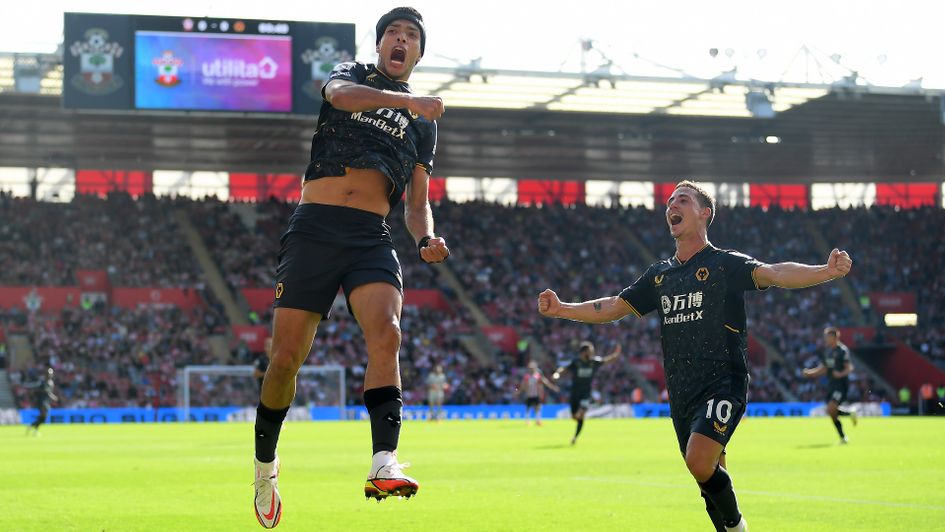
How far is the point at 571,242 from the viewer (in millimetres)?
56688

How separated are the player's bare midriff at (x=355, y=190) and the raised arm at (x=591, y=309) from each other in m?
1.62

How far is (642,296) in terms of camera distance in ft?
28.3

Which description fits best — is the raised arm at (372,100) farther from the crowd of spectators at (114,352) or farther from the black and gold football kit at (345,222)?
the crowd of spectators at (114,352)

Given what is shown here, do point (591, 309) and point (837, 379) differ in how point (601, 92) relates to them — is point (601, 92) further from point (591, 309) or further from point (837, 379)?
point (591, 309)

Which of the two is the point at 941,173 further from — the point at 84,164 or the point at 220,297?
the point at 84,164

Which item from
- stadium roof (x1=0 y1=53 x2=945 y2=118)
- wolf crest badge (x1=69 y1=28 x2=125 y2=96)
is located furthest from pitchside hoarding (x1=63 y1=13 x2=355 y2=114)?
stadium roof (x1=0 y1=53 x2=945 y2=118)

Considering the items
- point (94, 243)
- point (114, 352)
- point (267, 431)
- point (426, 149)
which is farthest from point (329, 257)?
point (94, 243)

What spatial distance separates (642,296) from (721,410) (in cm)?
110

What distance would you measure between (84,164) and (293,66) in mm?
21278

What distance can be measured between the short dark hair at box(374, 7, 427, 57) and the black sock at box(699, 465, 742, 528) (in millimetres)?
3089

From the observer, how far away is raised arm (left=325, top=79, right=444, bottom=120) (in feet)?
20.4

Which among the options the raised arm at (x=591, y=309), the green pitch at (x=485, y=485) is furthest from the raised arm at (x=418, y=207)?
the green pitch at (x=485, y=485)

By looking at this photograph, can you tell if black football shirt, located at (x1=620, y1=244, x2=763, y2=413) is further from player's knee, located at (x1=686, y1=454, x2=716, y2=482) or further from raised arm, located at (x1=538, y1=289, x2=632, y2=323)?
player's knee, located at (x1=686, y1=454, x2=716, y2=482)

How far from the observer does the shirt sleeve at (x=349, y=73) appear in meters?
7.07
